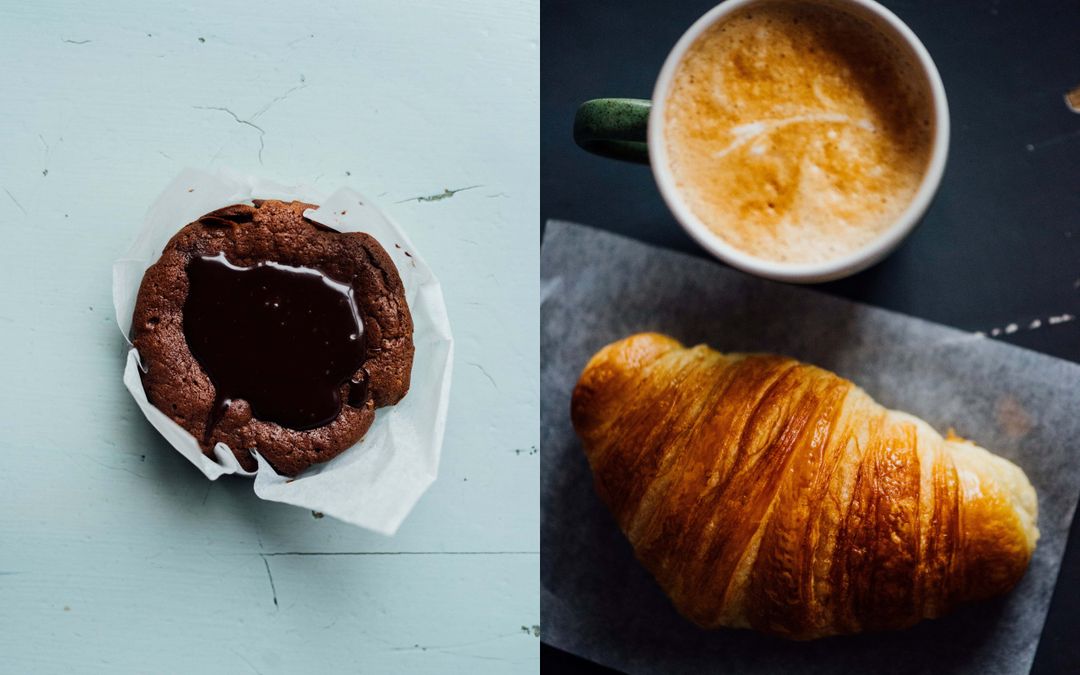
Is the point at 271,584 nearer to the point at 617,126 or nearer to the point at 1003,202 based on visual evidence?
the point at 617,126

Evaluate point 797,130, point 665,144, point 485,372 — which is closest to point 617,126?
point 665,144

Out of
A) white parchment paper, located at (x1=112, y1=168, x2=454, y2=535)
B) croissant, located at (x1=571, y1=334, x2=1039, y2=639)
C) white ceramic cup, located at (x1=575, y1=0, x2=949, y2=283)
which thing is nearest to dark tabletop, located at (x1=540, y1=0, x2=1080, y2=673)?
croissant, located at (x1=571, y1=334, x2=1039, y2=639)

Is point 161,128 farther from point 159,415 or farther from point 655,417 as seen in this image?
point 655,417

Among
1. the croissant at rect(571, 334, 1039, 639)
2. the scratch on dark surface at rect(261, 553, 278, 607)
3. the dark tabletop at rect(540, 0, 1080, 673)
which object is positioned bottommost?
the scratch on dark surface at rect(261, 553, 278, 607)

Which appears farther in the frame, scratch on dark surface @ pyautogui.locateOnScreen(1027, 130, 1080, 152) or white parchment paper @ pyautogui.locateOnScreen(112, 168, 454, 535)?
scratch on dark surface @ pyautogui.locateOnScreen(1027, 130, 1080, 152)

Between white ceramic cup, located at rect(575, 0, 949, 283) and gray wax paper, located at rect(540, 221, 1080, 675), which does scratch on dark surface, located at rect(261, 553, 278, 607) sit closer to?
gray wax paper, located at rect(540, 221, 1080, 675)

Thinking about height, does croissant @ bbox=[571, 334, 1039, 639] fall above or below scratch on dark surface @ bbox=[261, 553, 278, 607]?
above

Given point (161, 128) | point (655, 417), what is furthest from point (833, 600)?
point (161, 128)

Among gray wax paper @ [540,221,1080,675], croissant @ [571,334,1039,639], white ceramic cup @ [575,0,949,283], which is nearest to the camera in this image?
white ceramic cup @ [575,0,949,283]
